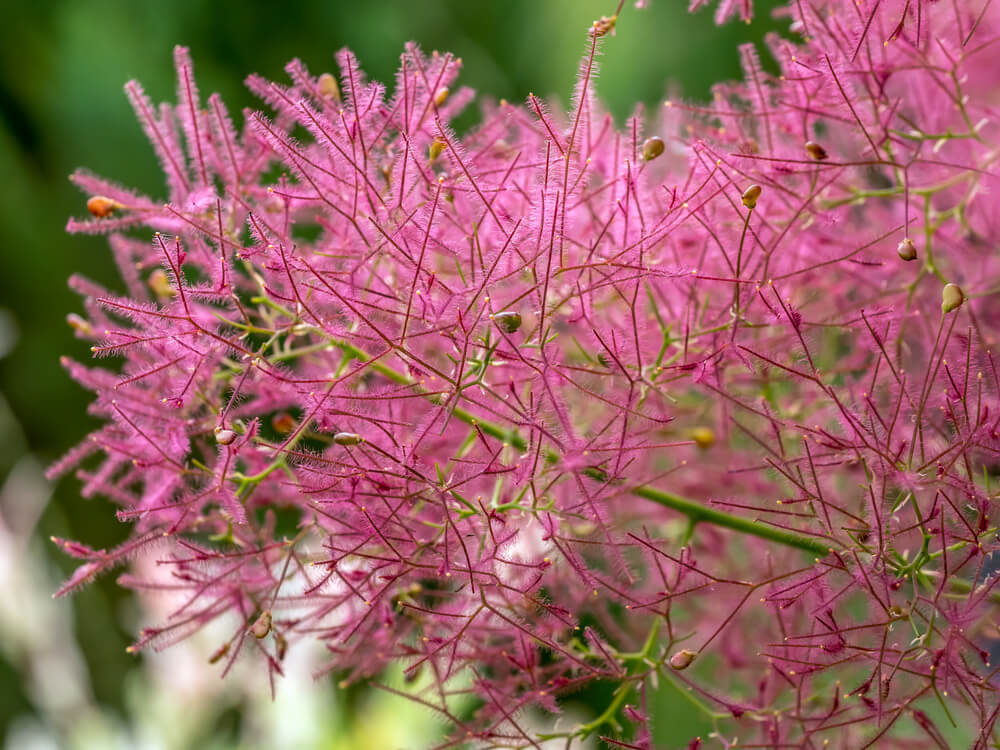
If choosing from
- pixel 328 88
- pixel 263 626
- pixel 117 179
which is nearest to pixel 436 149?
pixel 328 88

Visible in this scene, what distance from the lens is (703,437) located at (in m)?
0.43

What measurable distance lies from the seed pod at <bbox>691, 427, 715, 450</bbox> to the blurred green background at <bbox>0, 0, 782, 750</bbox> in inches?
17.4

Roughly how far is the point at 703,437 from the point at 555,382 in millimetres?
140

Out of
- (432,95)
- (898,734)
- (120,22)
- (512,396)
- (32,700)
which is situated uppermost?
(120,22)

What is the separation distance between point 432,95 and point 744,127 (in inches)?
6.2

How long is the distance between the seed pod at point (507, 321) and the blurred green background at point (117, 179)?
0.57 metres

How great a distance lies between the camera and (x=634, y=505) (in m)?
0.46

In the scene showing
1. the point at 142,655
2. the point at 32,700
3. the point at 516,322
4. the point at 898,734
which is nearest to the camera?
the point at 516,322

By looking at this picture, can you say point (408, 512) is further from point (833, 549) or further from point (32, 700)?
point (32, 700)

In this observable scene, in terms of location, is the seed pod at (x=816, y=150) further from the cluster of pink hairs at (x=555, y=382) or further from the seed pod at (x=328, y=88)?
the seed pod at (x=328, y=88)

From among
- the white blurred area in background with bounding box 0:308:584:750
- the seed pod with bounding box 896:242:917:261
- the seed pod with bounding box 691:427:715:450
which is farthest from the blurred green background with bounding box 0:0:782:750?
the seed pod with bounding box 896:242:917:261

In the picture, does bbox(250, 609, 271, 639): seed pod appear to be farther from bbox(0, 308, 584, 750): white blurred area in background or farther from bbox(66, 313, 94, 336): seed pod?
bbox(0, 308, 584, 750): white blurred area in background

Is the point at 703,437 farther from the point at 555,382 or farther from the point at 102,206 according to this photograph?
the point at 102,206

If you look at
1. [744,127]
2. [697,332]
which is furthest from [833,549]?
[744,127]
